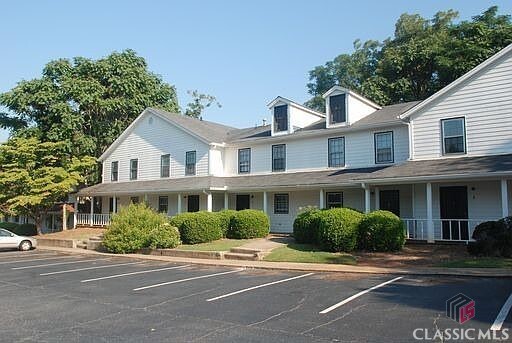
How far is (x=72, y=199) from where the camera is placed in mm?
37406

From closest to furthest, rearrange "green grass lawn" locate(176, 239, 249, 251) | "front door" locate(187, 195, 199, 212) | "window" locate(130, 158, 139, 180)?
1. "green grass lawn" locate(176, 239, 249, 251)
2. "front door" locate(187, 195, 199, 212)
3. "window" locate(130, 158, 139, 180)

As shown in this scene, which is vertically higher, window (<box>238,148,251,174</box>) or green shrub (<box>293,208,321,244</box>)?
window (<box>238,148,251,174</box>)

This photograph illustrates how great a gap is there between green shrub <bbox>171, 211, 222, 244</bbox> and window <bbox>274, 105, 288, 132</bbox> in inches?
298

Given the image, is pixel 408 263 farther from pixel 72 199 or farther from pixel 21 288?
pixel 72 199

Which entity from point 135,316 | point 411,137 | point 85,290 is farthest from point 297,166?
point 135,316

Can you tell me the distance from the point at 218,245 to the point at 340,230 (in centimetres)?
617

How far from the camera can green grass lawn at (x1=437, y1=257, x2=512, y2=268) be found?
1302cm

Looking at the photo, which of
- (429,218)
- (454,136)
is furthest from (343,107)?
(429,218)

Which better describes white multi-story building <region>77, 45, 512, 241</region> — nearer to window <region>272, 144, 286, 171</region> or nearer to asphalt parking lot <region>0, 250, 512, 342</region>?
window <region>272, 144, 286, 171</region>

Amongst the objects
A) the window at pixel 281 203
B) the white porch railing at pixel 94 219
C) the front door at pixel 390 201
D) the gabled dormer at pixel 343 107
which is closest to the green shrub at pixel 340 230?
the front door at pixel 390 201

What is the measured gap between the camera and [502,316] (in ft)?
24.3

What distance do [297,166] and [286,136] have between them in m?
1.89

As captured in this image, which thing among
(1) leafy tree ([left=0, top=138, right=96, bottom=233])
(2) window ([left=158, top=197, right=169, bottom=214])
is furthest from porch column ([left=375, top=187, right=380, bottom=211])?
Result: (1) leafy tree ([left=0, top=138, right=96, bottom=233])

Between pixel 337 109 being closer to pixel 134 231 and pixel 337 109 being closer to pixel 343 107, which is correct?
pixel 343 107
